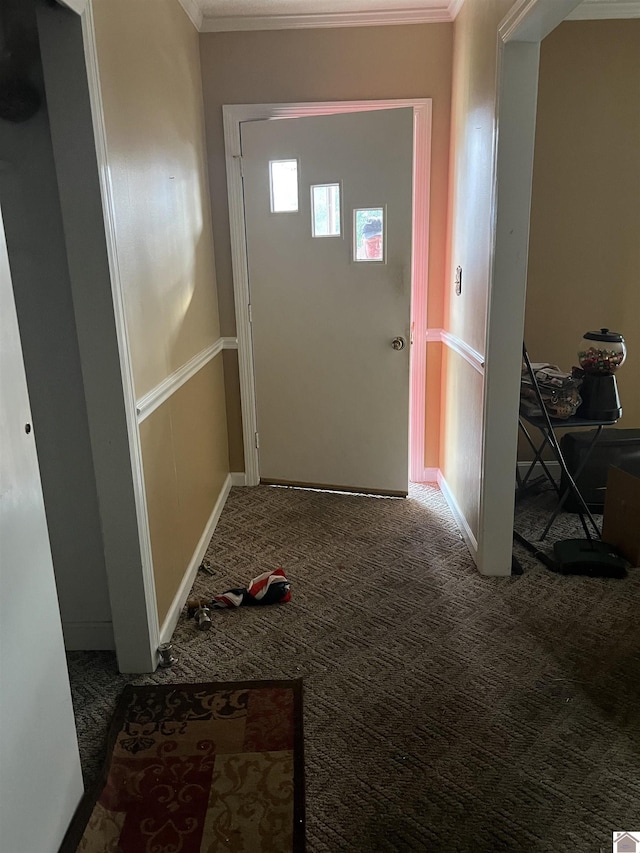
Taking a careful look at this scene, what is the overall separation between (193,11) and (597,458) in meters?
2.94

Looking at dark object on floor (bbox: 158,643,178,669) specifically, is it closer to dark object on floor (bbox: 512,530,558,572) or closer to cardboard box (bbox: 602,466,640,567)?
dark object on floor (bbox: 512,530,558,572)

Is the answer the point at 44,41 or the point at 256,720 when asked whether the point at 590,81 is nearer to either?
the point at 44,41

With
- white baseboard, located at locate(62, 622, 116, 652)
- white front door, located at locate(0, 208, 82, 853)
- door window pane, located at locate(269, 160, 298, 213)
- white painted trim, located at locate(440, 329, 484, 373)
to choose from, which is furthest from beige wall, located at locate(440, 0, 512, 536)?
white front door, located at locate(0, 208, 82, 853)

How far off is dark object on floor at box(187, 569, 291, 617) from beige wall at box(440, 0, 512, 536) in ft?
3.02

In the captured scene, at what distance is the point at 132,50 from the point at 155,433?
128 centimetres

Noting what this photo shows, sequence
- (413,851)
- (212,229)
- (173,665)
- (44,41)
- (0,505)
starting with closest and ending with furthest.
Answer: (0,505), (413,851), (44,41), (173,665), (212,229)

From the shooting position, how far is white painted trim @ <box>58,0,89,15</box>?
1542 mm

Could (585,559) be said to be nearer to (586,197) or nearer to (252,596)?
(252,596)

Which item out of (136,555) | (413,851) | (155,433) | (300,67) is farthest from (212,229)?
(413,851)

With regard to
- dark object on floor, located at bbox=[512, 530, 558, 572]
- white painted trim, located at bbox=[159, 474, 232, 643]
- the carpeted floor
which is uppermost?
white painted trim, located at bbox=[159, 474, 232, 643]

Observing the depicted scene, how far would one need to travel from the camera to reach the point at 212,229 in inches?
134

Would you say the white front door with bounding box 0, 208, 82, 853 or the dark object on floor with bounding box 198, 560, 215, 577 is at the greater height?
the white front door with bounding box 0, 208, 82, 853

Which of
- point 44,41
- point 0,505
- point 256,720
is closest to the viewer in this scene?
point 0,505

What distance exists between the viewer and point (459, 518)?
316 cm
